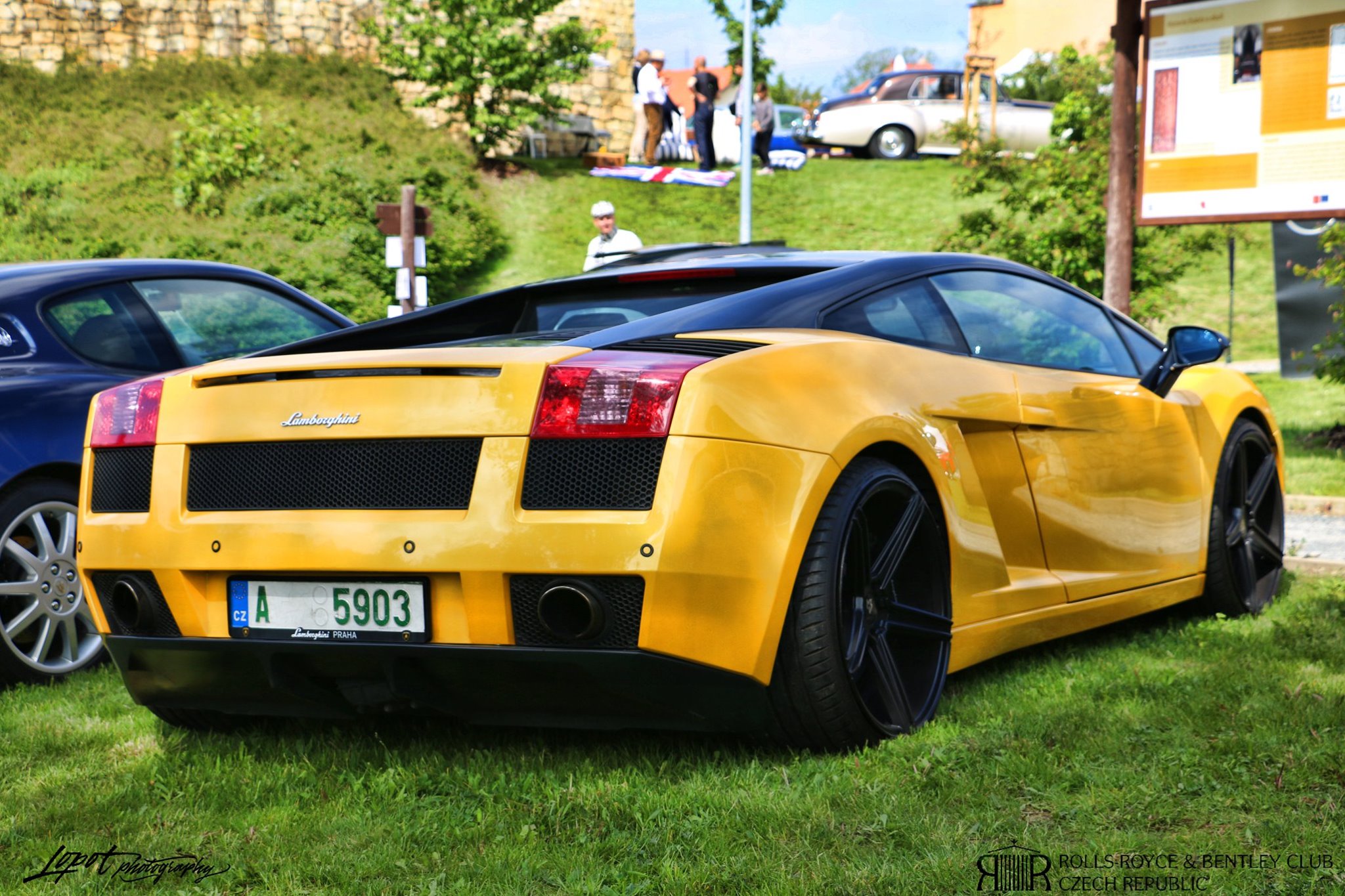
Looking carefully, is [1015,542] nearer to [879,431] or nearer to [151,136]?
[879,431]

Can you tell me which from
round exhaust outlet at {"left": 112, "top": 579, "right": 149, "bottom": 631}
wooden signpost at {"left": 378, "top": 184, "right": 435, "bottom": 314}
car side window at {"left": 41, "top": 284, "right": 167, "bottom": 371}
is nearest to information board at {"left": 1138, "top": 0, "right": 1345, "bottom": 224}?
wooden signpost at {"left": 378, "top": 184, "right": 435, "bottom": 314}

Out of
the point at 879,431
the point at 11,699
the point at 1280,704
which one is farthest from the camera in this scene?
the point at 11,699

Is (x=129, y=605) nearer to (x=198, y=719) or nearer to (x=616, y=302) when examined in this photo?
(x=198, y=719)

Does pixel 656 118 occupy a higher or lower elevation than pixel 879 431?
higher

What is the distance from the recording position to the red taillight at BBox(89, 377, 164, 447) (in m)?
3.48

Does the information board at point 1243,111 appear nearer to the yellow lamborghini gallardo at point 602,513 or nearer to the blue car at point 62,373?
the yellow lamborghini gallardo at point 602,513

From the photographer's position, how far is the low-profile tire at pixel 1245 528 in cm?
515

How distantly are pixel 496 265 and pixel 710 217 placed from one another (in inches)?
167

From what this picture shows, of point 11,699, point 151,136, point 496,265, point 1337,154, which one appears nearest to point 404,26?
point 151,136

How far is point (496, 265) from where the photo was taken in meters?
23.9

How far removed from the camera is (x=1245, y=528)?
17.7 feet

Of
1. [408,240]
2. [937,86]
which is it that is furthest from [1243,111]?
[937,86]

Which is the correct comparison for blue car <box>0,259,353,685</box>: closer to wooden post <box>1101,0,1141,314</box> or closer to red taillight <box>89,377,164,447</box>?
red taillight <box>89,377,164,447</box>

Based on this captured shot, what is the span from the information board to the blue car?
23.1 feet
